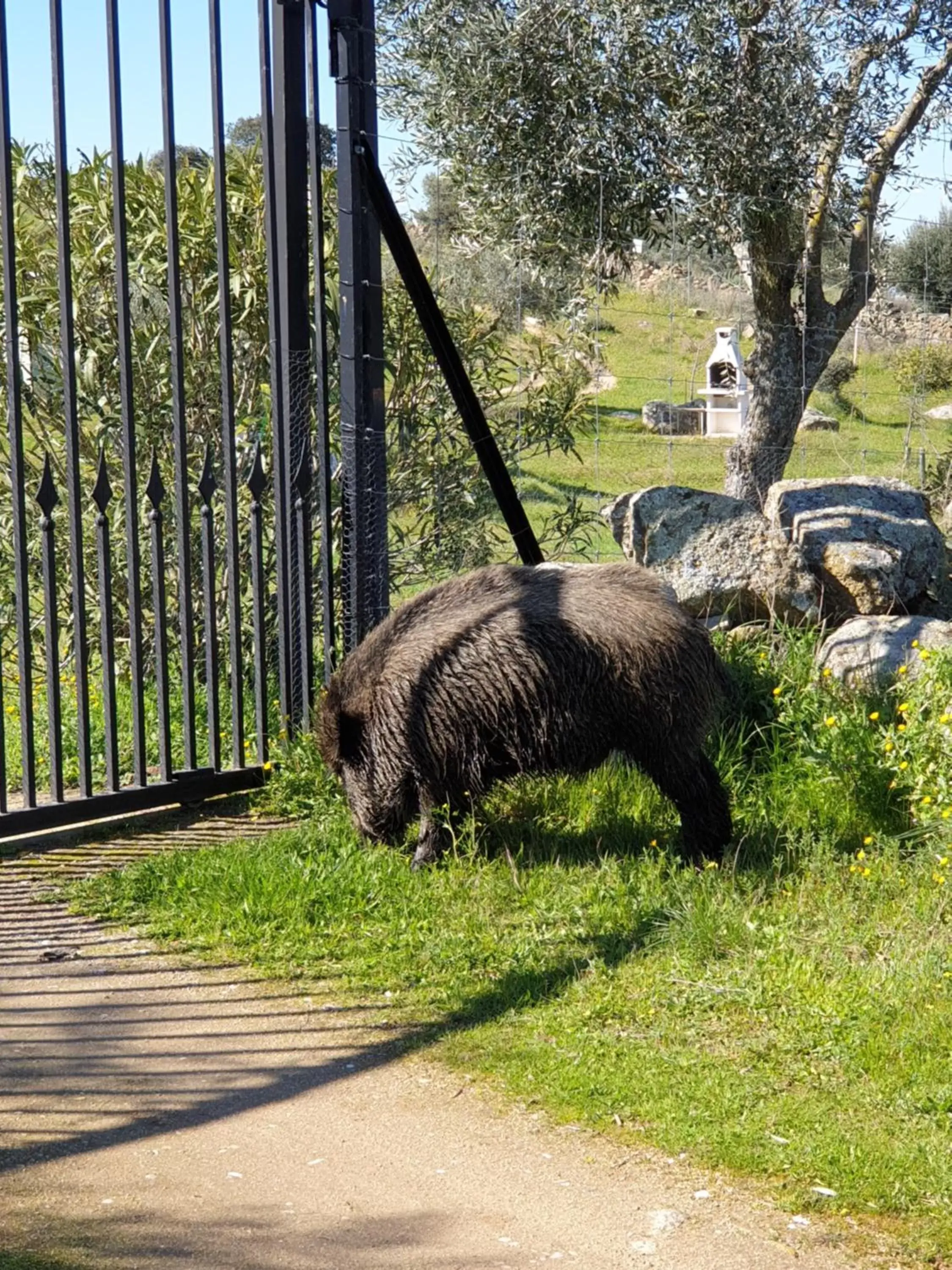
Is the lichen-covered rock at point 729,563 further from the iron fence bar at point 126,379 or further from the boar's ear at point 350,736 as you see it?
the iron fence bar at point 126,379

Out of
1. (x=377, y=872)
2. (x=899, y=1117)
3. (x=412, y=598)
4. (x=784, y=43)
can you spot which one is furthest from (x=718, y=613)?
(x=899, y=1117)

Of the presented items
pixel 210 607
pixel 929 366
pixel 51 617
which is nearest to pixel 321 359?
pixel 210 607

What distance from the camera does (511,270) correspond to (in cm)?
956

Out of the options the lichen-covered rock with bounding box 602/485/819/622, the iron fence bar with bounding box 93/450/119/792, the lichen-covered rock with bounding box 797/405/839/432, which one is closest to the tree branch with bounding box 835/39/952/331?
the lichen-covered rock with bounding box 602/485/819/622

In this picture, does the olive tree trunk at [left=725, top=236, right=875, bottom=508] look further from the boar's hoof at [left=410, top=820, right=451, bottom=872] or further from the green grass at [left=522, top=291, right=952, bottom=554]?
the boar's hoof at [left=410, top=820, right=451, bottom=872]

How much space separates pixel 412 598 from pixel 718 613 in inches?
73.5

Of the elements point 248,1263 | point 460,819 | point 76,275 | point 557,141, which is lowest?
point 248,1263

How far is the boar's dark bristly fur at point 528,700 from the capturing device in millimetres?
5688

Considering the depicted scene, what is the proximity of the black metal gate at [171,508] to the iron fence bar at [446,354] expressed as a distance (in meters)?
0.30

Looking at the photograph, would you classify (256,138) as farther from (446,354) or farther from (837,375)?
(837,375)

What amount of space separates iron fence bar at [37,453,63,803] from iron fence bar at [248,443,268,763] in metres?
0.94

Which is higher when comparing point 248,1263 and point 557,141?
→ point 557,141

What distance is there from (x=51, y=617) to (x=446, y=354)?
7.39 ft

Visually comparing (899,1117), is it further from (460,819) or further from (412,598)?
(412,598)
